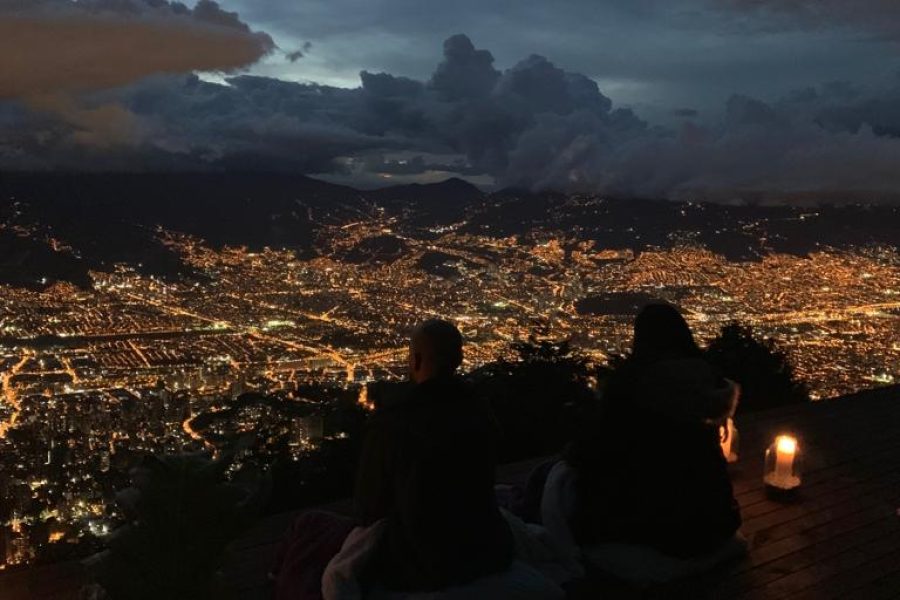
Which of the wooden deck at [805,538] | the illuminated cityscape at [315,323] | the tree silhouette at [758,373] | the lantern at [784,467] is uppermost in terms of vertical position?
the lantern at [784,467]

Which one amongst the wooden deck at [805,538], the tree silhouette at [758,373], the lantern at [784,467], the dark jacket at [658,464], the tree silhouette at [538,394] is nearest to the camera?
the dark jacket at [658,464]

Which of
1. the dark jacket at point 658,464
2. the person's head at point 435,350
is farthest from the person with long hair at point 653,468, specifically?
the person's head at point 435,350

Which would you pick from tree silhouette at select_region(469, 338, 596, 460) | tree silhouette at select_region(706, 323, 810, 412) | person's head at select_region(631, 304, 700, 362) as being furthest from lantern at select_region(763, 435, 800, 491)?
tree silhouette at select_region(706, 323, 810, 412)

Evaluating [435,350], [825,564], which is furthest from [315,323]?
[435,350]

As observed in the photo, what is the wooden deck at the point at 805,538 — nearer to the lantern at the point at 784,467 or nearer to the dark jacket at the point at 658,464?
the lantern at the point at 784,467

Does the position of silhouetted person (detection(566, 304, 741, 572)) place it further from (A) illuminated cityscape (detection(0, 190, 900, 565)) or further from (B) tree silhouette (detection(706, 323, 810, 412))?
(B) tree silhouette (detection(706, 323, 810, 412))
